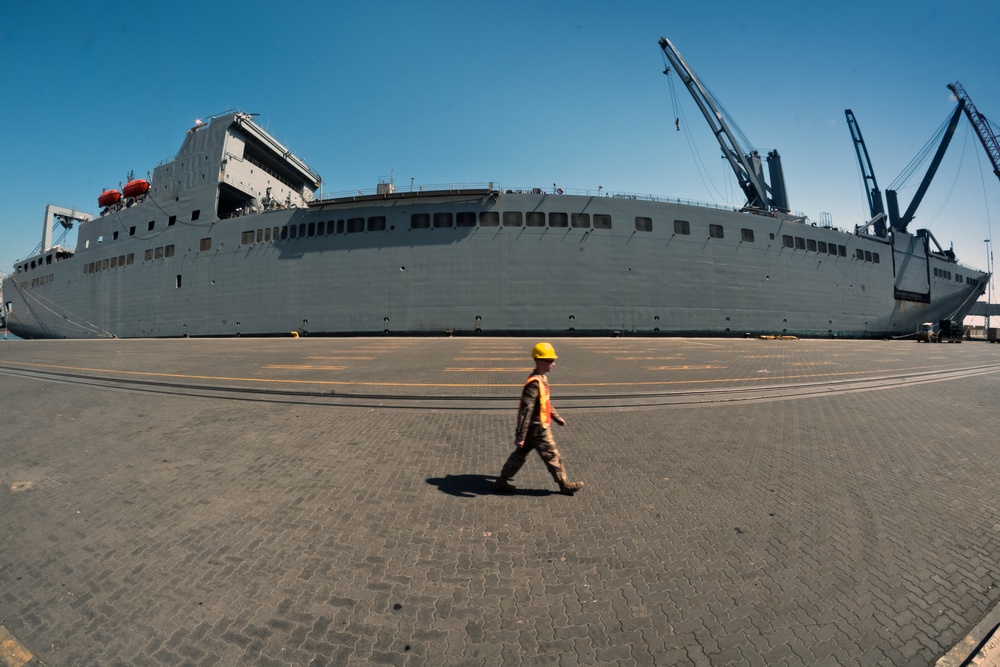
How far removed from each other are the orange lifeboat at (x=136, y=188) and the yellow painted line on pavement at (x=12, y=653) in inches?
1826

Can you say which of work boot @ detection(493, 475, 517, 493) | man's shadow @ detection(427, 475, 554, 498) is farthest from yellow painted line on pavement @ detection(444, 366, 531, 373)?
work boot @ detection(493, 475, 517, 493)

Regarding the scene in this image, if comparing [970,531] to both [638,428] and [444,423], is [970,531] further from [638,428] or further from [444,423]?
[444,423]

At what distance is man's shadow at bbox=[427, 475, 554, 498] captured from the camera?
11.2ft

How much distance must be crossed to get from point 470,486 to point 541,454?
791mm

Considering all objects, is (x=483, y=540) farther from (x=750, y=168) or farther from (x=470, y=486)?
(x=750, y=168)

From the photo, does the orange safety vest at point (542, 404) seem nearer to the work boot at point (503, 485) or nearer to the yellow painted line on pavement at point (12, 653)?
the work boot at point (503, 485)

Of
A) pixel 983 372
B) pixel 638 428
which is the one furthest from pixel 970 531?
pixel 983 372

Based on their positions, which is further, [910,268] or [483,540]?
[910,268]

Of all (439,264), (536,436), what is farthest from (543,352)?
(439,264)

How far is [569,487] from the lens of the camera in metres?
3.37

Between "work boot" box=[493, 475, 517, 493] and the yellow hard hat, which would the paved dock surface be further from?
the yellow hard hat

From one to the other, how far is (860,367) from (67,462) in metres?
19.2

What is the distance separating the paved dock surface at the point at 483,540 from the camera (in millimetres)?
1866

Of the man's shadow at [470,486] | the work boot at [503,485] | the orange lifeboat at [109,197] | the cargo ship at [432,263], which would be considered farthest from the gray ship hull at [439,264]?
Answer: the work boot at [503,485]
